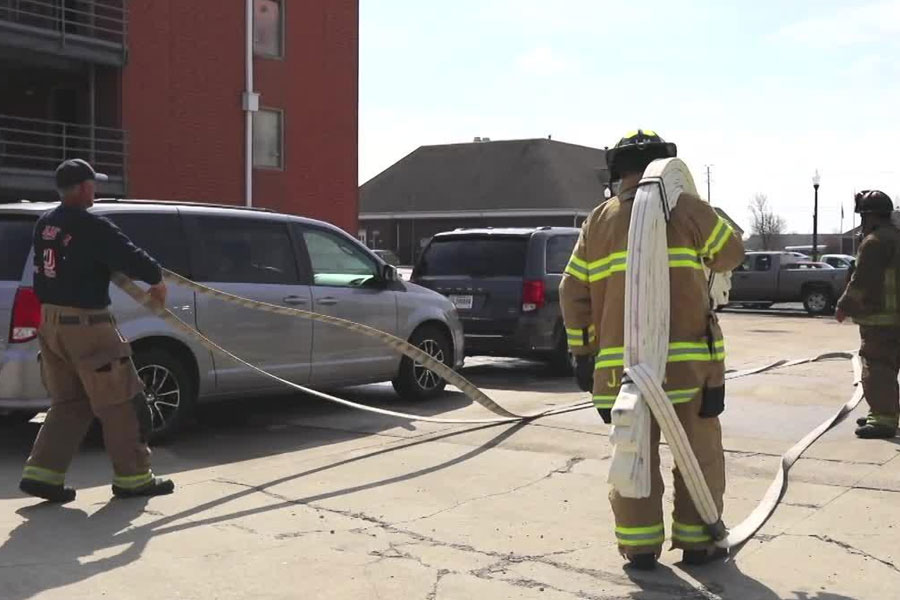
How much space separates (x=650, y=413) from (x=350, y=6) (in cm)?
2428

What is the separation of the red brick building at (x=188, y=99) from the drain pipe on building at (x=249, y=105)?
53 mm

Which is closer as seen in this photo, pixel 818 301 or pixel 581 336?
pixel 581 336

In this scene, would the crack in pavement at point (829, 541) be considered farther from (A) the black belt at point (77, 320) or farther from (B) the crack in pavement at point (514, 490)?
(A) the black belt at point (77, 320)

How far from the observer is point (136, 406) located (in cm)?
567

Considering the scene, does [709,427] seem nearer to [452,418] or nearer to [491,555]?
[491,555]

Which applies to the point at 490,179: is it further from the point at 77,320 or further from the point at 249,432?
the point at 77,320

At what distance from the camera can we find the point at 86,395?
18.7ft

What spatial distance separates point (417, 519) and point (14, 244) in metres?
3.45

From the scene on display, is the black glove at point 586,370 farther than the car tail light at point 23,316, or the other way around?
the car tail light at point 23,316

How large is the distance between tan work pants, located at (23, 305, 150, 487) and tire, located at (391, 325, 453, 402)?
3.92 metres

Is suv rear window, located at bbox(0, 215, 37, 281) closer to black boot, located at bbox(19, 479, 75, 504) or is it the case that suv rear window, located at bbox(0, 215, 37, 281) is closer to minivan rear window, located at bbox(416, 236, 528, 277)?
black boot, located at bbox(19, 479, 75, 504)

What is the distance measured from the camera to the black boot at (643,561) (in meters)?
4.39

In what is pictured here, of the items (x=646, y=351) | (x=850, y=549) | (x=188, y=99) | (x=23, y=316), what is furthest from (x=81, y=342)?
(x=188, y=99)

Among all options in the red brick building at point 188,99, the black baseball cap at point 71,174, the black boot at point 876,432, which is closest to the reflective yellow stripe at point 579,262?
the black baseball cap at point 71,174
